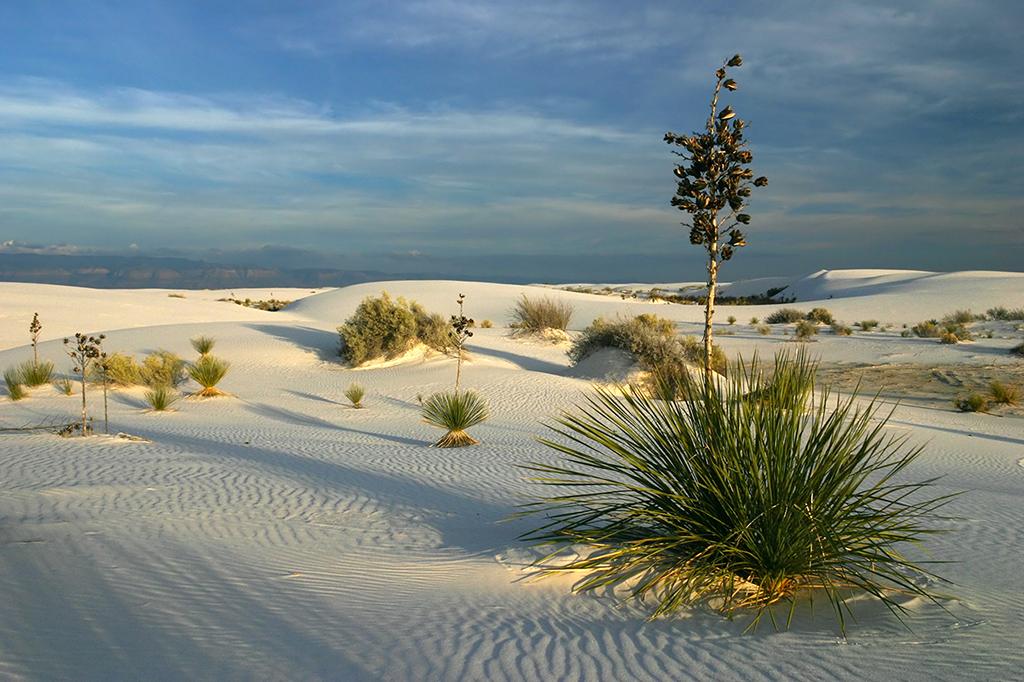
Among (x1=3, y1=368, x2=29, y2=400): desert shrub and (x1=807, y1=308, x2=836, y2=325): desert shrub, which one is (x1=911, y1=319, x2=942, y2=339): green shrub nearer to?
(x1=807, y1=308, x2=836, y2=325): desert shrub

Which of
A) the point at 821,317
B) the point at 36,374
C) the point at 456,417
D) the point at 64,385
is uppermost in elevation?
the point at 821,317

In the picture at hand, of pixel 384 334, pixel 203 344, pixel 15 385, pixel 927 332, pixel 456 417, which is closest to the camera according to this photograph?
pixel 456 417

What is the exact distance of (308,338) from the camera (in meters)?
21.6

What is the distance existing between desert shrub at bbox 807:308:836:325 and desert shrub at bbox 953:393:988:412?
1923cm

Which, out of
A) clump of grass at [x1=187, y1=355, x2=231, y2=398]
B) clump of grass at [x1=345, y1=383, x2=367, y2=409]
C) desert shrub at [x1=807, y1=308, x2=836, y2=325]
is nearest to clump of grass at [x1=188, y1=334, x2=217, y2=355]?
clump of grass at [x1=187, y1=355, x2=231, y2=398]

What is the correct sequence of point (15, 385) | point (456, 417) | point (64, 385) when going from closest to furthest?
point (456, 417), point (15, 385), point (64, 385)

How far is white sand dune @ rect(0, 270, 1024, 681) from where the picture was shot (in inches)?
137

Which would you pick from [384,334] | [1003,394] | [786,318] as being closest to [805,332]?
[786,318]

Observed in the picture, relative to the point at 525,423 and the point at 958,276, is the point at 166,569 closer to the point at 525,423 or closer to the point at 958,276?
the point at 525,423

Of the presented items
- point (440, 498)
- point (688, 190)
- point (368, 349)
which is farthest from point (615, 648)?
point (368, 349)

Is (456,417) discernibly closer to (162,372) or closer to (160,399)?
(160,399)

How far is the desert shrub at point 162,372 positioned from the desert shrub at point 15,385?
2.31 m

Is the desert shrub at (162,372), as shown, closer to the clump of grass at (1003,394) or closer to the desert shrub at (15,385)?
the desert shrub at (15,385)

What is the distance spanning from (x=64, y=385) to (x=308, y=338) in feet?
23.1
